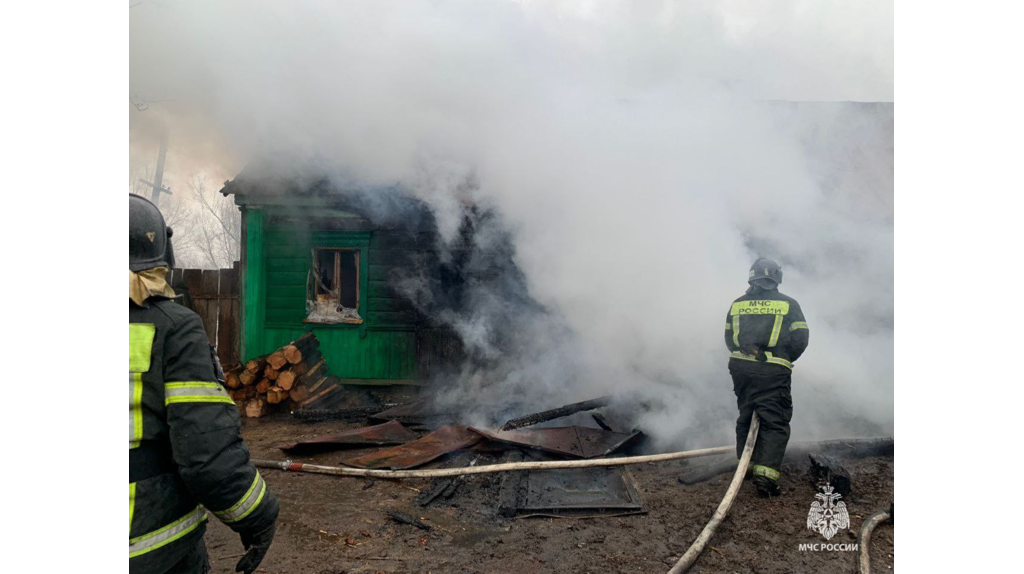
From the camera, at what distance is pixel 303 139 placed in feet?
25.7

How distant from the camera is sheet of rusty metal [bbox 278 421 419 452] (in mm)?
5520

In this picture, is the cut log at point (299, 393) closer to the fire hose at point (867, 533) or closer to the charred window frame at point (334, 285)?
the charred window frame at point (334, 285)

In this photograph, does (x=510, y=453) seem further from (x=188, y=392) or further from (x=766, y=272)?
(x=188, y=392)

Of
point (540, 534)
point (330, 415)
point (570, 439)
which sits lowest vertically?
point (330, 415)

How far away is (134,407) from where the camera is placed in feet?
5.64

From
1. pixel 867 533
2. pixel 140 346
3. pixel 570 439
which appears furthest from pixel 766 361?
pixel 140 346

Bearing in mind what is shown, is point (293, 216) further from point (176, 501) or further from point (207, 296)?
point (176, 501)

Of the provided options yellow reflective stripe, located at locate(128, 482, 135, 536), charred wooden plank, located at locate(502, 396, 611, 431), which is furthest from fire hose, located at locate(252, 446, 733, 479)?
yellow reflective stripe, located at locate(128, 482, 135, 536)

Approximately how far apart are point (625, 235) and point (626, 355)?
66.3 inches

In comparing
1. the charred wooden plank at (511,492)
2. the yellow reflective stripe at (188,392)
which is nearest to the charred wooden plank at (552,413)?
the charred wooden plank at (511,492)

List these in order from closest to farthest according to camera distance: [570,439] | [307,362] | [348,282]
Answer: [570,439] < [307,362] < [348,282]

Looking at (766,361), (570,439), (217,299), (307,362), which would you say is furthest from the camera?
(217,299)

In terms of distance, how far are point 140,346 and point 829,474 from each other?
4.81 meters

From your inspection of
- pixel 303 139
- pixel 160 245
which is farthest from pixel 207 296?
pixel 160 245
